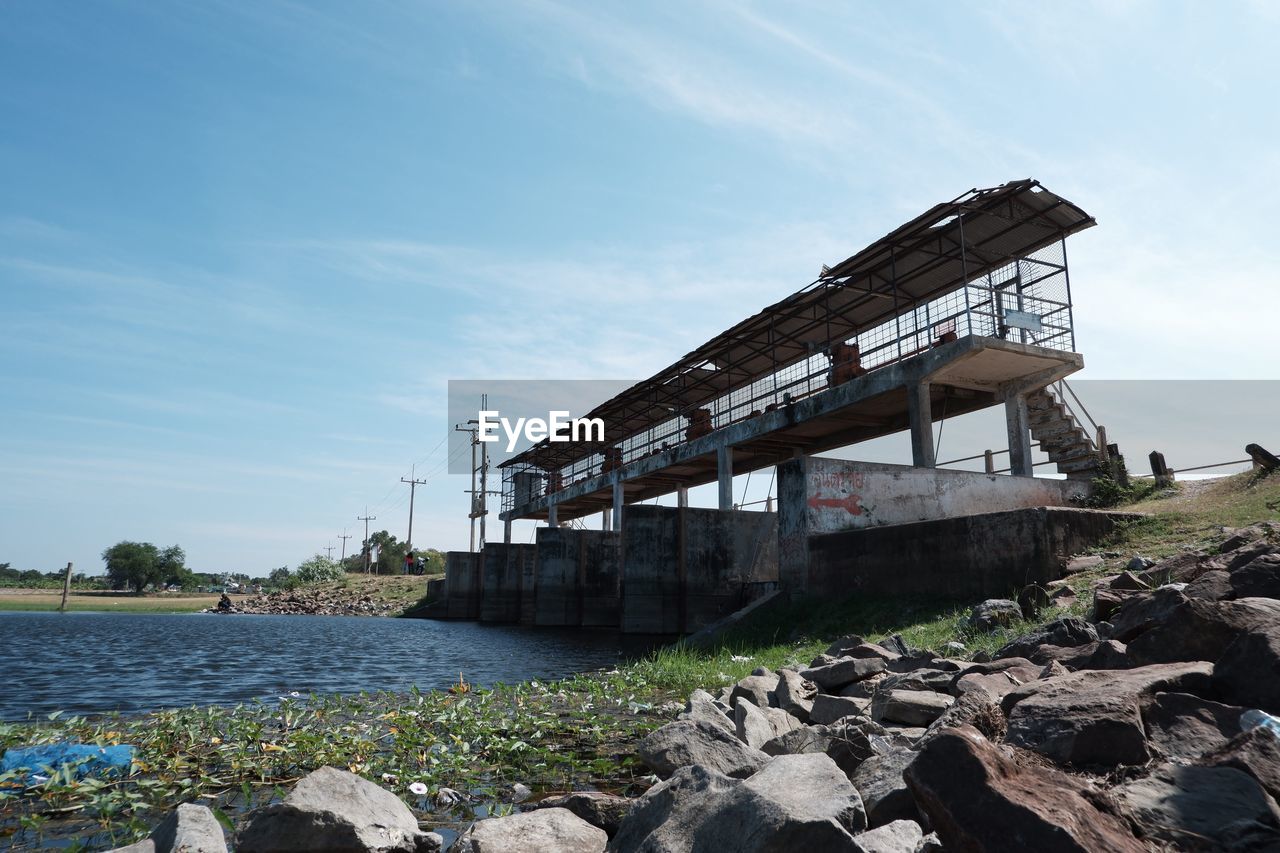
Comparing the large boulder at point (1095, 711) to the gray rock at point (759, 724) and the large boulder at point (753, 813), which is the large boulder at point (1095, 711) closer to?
the large boulder at point (753, 813)

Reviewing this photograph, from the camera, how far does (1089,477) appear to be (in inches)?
748

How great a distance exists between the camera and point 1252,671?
12.5 feet

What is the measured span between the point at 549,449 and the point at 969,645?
34.0m

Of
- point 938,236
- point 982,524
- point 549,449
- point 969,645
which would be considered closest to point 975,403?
point 938,236

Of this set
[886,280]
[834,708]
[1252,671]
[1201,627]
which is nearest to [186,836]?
[834,708]

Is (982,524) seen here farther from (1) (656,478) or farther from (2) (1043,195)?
(1) (656,478)

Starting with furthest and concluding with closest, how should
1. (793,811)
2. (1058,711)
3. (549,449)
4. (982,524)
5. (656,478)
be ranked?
(549,449) → (656,478) → (982,524) → (1058,711) → (793,811)

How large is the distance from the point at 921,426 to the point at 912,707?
1479 centimetres

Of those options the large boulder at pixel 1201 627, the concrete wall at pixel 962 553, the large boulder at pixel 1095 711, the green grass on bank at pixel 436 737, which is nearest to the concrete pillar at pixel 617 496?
the concrete wall at pixel 962 553

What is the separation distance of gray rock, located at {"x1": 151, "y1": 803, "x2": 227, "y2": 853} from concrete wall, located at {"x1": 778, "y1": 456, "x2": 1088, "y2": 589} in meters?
14.6

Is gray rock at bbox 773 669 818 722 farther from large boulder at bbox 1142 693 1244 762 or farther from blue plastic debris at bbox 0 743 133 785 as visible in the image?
blue plastic debris at bbox 0 743 133 785

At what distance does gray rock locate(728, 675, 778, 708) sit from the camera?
8125 mm

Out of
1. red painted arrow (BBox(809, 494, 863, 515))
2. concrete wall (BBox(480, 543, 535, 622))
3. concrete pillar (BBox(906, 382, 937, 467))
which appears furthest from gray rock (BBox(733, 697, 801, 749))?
concrete wall (BBox(480, 543, 535, 622))

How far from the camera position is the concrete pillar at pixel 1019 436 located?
19.7 m
